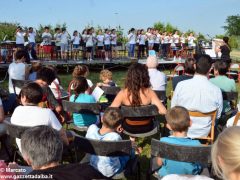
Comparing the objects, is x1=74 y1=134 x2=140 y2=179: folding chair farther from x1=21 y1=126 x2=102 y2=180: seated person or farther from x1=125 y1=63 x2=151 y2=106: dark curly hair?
x1=125 y1=63 x2=151 y2=106: dark curly hair

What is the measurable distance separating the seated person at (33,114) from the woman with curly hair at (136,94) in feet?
4.22

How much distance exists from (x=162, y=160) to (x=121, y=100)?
1.52 meters

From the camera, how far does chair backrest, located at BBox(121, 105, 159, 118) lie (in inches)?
189

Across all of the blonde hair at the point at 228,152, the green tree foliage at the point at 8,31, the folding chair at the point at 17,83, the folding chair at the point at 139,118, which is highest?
the green tree foliage at the point at 8,31

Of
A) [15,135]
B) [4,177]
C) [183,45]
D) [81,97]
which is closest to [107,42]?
[183,45]

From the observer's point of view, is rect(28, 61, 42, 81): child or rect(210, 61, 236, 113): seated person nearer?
rect(210, 61, 236, 113): seated person

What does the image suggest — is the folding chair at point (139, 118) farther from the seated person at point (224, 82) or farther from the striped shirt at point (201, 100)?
the seated person at point (224, 82)

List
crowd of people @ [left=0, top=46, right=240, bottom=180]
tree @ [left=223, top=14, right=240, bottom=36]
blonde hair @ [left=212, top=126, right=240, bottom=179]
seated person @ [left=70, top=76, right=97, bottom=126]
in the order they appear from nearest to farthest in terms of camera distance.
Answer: blonde hair @ [left=212, top=126, right=240, bottom=179]
crowd of people @ [left=0, top=46, right=240, bottom=180]
seated person @ [left=70, top=76, right=97, bottom=126]
tree @ [left=223, top=14, right=240, bottom=36]

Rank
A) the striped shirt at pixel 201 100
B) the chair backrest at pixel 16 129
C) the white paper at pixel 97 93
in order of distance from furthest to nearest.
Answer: the white paper at pixel 97 93 < the striped shirt at pixel 201 100 < the chair backrest at pixel 16 129

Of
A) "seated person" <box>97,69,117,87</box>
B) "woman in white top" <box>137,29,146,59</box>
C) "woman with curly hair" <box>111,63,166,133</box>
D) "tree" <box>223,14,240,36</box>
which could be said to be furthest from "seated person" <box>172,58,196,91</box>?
"tree" <box>223,14,240,36</box>

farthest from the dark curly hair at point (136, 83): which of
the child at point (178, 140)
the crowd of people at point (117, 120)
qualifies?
the child at point (178, 140)

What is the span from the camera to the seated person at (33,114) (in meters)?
3.69

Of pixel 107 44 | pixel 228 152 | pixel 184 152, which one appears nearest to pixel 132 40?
pixel 107 44

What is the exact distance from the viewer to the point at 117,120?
375cm
